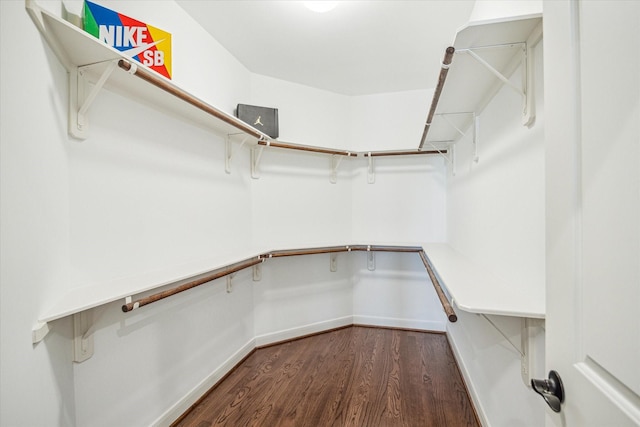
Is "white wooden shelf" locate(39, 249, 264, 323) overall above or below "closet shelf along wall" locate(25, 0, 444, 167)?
below

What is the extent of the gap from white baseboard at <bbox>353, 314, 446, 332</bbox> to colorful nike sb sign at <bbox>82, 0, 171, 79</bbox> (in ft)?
9.34

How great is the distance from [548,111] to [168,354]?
2.05 meters

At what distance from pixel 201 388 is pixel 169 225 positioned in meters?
1.14

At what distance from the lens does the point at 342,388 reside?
6.84ft

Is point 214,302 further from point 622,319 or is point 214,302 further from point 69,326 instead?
point 622,319

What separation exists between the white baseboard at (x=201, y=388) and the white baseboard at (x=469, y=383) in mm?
1748

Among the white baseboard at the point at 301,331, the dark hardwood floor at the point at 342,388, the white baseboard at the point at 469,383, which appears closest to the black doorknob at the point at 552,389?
the white baseboard at the point at 469,383

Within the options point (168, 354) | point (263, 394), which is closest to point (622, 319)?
point (168, 354)

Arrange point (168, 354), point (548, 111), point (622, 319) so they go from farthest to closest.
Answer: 1. point (168, 354)
2. point (548, 111)
3. point (622, 319)

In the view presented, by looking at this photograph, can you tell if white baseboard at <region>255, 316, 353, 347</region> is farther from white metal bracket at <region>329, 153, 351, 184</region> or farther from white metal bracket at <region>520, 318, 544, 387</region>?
white metal bracket at <region>520, 318, 544, 387</region>

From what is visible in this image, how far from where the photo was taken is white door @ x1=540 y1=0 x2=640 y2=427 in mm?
417

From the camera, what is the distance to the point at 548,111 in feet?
2.10

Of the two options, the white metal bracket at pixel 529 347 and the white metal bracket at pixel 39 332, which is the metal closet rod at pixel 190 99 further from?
the white metal bracket at pixel 529 347

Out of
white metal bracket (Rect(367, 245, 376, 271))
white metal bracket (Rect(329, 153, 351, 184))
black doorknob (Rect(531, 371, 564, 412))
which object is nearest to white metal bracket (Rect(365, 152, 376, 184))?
white metal bracket (Rect(329, 153, 351, 184))
